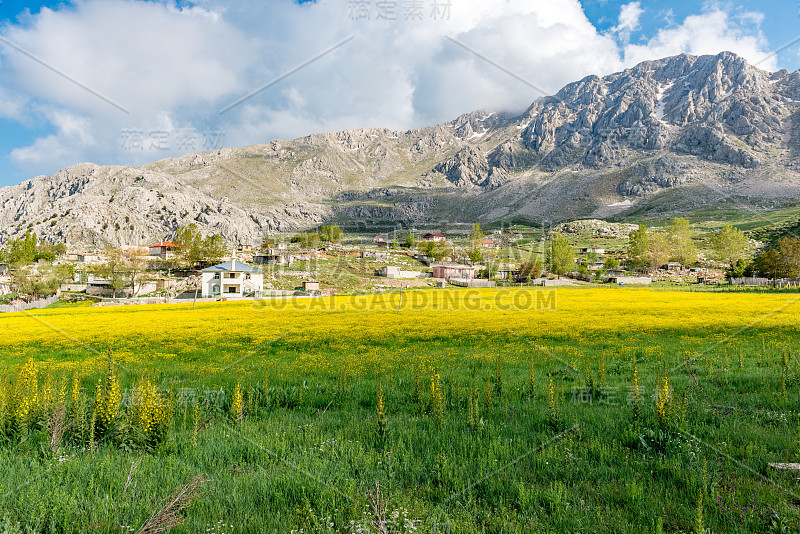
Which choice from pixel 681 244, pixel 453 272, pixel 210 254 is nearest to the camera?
pixel 210 254

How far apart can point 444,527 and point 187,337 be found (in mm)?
20951

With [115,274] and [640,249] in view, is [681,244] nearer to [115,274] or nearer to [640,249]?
[640,249]

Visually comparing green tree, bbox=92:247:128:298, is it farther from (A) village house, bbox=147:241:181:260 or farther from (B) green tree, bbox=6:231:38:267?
(A) village house, bbox=147:241:181:260

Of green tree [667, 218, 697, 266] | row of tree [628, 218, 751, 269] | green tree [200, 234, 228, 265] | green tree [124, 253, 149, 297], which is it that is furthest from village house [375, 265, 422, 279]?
green tree [667, 218, 697, 266]

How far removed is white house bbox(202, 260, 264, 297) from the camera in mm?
65188

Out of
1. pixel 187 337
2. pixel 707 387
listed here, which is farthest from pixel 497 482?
pixel 187 337

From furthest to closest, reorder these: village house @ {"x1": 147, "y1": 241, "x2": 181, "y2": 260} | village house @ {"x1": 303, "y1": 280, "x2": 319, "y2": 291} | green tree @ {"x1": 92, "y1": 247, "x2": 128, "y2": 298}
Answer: village house @ {"x1": 147, "y1": 241, "x2": 181, "y2": 260} < village house @ {"x1": 303, "y1": 280, "x2": 319, "y2": 291} < green tree @ {"x1": 92, "y1": 247, "x2": 128, "y2": 298}

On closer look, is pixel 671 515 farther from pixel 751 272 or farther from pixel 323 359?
pixel 751 272

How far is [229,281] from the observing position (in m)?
66.1

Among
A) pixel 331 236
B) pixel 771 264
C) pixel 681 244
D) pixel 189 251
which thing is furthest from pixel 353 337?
pixel 331 236

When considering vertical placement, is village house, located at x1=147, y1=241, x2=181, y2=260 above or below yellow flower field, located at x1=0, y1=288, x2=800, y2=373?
above

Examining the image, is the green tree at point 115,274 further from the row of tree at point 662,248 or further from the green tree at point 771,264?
the row of tree at point 662,248

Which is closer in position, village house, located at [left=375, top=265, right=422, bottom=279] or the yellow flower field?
the yellow flower field

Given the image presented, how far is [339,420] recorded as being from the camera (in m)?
7.04
